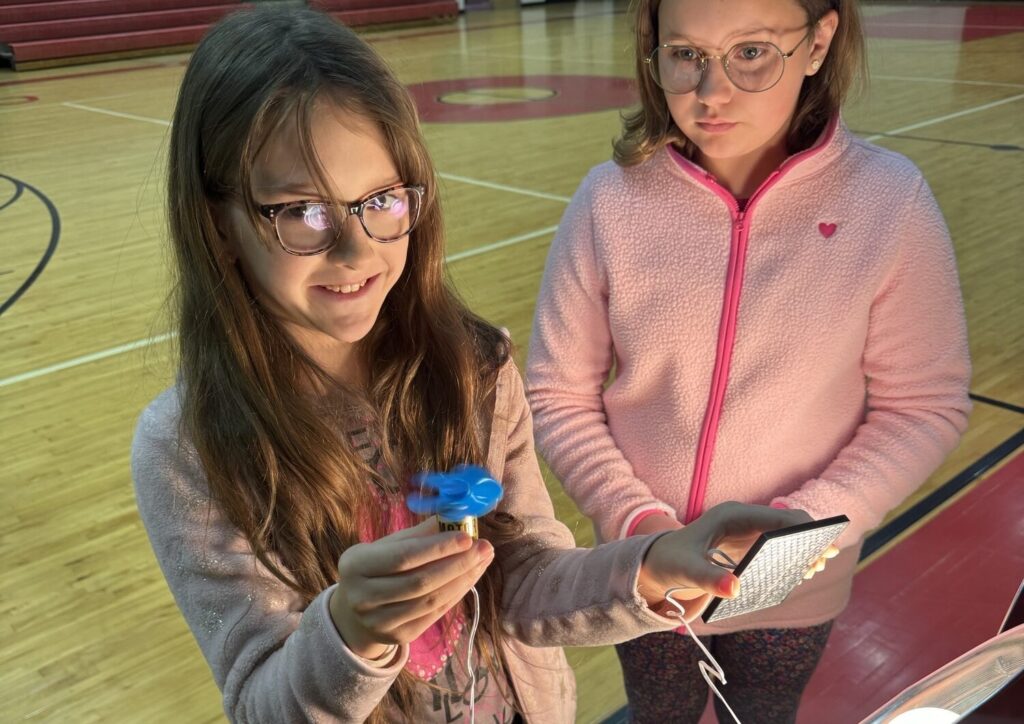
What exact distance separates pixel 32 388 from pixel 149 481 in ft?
8.88

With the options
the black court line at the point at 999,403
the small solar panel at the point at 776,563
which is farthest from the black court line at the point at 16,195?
the small solar panel at the point at 776,563

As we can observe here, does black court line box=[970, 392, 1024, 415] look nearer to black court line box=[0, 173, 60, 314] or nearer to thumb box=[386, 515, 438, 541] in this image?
thumb box=[386, 515, 438, 541]

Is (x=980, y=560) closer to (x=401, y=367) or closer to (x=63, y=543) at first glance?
(x=401, y=367)

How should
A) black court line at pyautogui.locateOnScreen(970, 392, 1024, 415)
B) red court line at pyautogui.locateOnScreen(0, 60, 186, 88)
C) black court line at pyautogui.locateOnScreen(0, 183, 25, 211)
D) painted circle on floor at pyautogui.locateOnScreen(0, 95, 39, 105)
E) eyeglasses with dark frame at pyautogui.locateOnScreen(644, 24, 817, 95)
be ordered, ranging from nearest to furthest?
eyeglasses with dark frame at pyautogui.locateOnScreen(644, 24, 817, 95), black court line at pyautogui.locateOnScreen(970, 392, 1024, 415), black court line at pyautogui.locateOnScreen(0, 183, 25, 211), painted circle on floor at pyautogui.locateOnScreen(0, 95, 39, 105), red court line at pyautogui.locateOnScreen(0, 60, 186, 88)

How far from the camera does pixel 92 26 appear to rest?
1177 centimetres

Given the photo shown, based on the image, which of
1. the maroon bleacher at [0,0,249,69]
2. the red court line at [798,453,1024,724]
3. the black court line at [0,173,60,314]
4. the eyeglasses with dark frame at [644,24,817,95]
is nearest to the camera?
the eyeglasses with dark frame at [644,24,817,95]

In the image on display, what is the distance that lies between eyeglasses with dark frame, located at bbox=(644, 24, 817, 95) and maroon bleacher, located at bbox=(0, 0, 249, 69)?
1081 centimetres

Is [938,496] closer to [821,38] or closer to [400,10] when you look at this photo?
[821,38]

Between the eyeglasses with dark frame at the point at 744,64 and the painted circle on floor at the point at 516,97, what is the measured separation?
6448 mm

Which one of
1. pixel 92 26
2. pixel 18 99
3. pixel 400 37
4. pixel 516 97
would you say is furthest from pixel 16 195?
pixel 400 37

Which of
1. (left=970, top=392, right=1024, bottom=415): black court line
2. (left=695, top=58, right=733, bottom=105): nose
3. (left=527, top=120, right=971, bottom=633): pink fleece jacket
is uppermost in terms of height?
(left=695, top=58, right=733, bottom=105): nose

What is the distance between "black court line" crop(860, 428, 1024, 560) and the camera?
2305mm

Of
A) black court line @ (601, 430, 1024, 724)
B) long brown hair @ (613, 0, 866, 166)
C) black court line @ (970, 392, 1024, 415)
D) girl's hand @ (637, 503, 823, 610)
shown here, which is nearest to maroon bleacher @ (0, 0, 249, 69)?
black court line @ (970, 392, 1024, 415)

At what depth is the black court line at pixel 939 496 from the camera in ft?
7.56
